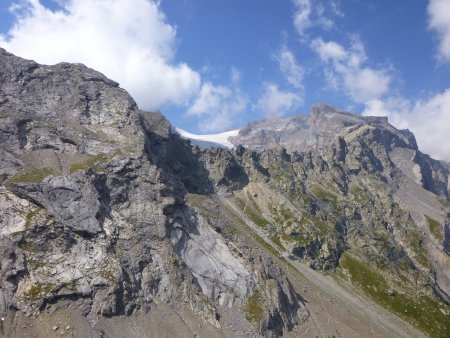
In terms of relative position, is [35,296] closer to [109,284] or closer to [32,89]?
[109,284]

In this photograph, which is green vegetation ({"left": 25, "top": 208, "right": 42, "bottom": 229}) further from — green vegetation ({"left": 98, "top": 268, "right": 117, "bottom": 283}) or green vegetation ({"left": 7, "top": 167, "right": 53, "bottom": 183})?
green vegetation ({"left": 98, "top": 268, "right": 117, "bottom": 283})

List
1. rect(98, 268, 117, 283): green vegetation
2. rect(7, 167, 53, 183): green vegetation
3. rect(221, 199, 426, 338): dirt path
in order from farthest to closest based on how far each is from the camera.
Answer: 1. rect(221, 199, 426, 338): dirt path
2. rect(7, 167, 53, 183): green vegetation
3. rect(98, 268, 117, 283): green vegetation

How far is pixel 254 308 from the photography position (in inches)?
5423

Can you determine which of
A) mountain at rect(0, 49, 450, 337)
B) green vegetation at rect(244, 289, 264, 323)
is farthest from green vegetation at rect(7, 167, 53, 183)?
green vegetation at rect(244, 289, 264, 323)

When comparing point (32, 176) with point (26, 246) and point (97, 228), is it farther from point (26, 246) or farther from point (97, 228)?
point (26, 246)

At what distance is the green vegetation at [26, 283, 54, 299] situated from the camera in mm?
106269

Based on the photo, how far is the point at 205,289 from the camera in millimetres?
140875

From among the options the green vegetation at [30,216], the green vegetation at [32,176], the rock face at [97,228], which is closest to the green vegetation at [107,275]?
the rock face at [97,228]

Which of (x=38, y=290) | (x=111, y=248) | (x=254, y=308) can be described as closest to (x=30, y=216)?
(x=38, y=290)

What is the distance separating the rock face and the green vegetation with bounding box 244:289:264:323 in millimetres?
1860

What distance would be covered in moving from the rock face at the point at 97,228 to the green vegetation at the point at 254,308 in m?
1.86

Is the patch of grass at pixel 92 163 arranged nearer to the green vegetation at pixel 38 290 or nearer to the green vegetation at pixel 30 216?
the green vegetation at pixel 30 216

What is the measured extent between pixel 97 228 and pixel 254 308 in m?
54.7

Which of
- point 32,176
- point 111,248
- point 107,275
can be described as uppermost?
point 32,176
